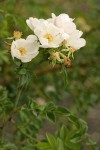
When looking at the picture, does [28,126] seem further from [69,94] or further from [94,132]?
[94,132]

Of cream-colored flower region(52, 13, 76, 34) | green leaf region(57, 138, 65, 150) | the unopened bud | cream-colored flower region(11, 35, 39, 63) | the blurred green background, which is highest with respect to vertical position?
the blurred green background

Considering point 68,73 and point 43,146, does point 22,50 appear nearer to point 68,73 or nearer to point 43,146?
point 43,146

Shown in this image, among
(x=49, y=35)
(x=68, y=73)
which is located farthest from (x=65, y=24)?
(x=68, y=73)

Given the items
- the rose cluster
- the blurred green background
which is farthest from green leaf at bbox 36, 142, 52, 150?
the blurred green background

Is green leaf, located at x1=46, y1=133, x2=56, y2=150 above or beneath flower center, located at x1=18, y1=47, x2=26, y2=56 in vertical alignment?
beneath

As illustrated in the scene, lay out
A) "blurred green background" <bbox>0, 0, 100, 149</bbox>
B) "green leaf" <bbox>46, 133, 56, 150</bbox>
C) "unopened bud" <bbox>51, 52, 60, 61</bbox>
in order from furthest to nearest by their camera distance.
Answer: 1. "blurred green background" <bbox>0, 0, 100, 149</bbox>
2. "green leaf" <bbox>46, 133, 56, 150</bbox>
3. "unopened bud" <bbox>51, 52, 60, 61</bbox>

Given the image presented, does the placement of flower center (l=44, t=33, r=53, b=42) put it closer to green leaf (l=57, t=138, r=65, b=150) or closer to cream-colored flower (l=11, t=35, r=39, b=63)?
cream-colored flower (l=11, t=35, r=39, b=63)

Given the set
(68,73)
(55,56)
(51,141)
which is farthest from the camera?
A: (68,73)
